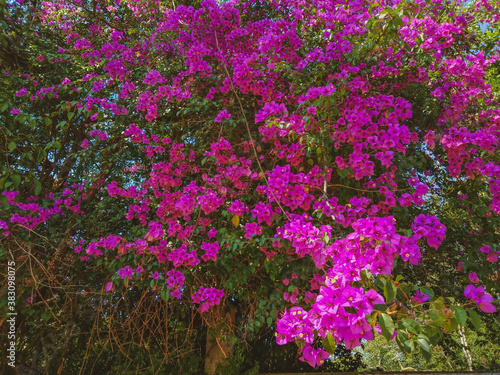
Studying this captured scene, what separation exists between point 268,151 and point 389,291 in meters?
1.72

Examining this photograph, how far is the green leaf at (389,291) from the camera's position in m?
0.93

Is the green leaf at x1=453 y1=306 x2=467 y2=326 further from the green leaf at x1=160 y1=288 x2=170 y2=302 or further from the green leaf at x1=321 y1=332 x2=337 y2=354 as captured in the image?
the green leaf at x1=160 y1=288 x2=170 y2=302

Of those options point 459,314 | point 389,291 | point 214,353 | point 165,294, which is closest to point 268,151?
point 165,294

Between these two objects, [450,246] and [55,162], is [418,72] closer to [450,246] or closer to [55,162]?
[450,246]

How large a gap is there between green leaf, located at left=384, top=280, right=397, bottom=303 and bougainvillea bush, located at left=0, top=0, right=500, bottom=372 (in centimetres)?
32

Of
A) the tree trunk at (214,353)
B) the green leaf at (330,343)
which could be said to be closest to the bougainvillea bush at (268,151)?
the tree trunk at (214,353)

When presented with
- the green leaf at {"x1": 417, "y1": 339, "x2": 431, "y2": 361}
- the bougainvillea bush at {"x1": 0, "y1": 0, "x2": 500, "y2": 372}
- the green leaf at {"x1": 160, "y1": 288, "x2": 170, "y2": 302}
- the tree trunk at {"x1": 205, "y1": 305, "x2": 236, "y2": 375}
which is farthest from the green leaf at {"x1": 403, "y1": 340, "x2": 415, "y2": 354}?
the tree trunk at {"x1": 205, "y1": 305, "x2": 236, "y2": 375}

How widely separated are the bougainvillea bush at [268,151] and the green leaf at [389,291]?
1.05ft

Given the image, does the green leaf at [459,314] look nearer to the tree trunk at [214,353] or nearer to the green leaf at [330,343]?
the green leaf at [330,343]

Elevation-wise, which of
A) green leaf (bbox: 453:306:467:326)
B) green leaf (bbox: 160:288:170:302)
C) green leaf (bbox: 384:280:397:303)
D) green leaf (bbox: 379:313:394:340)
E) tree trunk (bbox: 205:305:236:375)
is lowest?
tree trunk (bbox: 205:305:236:375)

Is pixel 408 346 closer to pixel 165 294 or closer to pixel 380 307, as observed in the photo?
pixel 380 307

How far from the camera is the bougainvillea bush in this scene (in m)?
A: 2.00

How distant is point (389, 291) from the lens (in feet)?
3.09

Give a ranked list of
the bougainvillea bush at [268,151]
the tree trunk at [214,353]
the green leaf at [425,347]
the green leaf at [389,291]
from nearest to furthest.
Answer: the green leaf at [425,347] → the green leaf at [389,291] → the bougainvillea bush at [268,151] → the tree trunk at [214,353]
